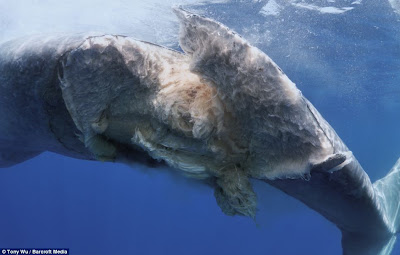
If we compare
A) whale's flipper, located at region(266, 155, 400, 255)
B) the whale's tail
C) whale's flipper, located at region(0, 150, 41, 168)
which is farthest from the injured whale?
whale's flipper, located at region(0, 150, 41, 168)

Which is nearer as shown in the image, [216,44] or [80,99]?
[216,44]

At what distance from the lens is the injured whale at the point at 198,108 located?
163cm

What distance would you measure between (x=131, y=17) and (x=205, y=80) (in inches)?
561

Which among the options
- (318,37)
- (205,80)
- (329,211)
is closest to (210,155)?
(205,80)

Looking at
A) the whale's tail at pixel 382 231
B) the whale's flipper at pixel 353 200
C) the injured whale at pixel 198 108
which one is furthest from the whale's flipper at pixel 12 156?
the whale's tail at pixel 382 231

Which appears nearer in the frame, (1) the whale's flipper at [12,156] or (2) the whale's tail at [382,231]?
(2) the whale's tail at [382,231]

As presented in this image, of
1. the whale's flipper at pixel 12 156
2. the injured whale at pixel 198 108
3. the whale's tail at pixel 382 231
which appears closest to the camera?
the injured whale at pixel 198 108

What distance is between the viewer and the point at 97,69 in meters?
1.84

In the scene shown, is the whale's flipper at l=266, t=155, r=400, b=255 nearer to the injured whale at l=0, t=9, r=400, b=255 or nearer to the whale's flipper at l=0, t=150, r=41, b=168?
the injured whale at l=0, t=9, r=400, b=255

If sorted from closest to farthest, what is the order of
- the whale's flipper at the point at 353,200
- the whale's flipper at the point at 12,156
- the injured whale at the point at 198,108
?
the injured whale at the point at 198,108
the whale's flipper at the point at 353,200
the whale's flipper at the point at 12,156

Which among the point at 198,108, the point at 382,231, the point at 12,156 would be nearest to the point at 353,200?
the point at 198,108

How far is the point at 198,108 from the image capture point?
1.95 meters

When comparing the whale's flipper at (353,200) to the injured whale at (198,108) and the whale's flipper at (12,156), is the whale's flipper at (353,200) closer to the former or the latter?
the injured whale at (198,108)

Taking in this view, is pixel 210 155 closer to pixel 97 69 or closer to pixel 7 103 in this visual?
pixel 97 69
